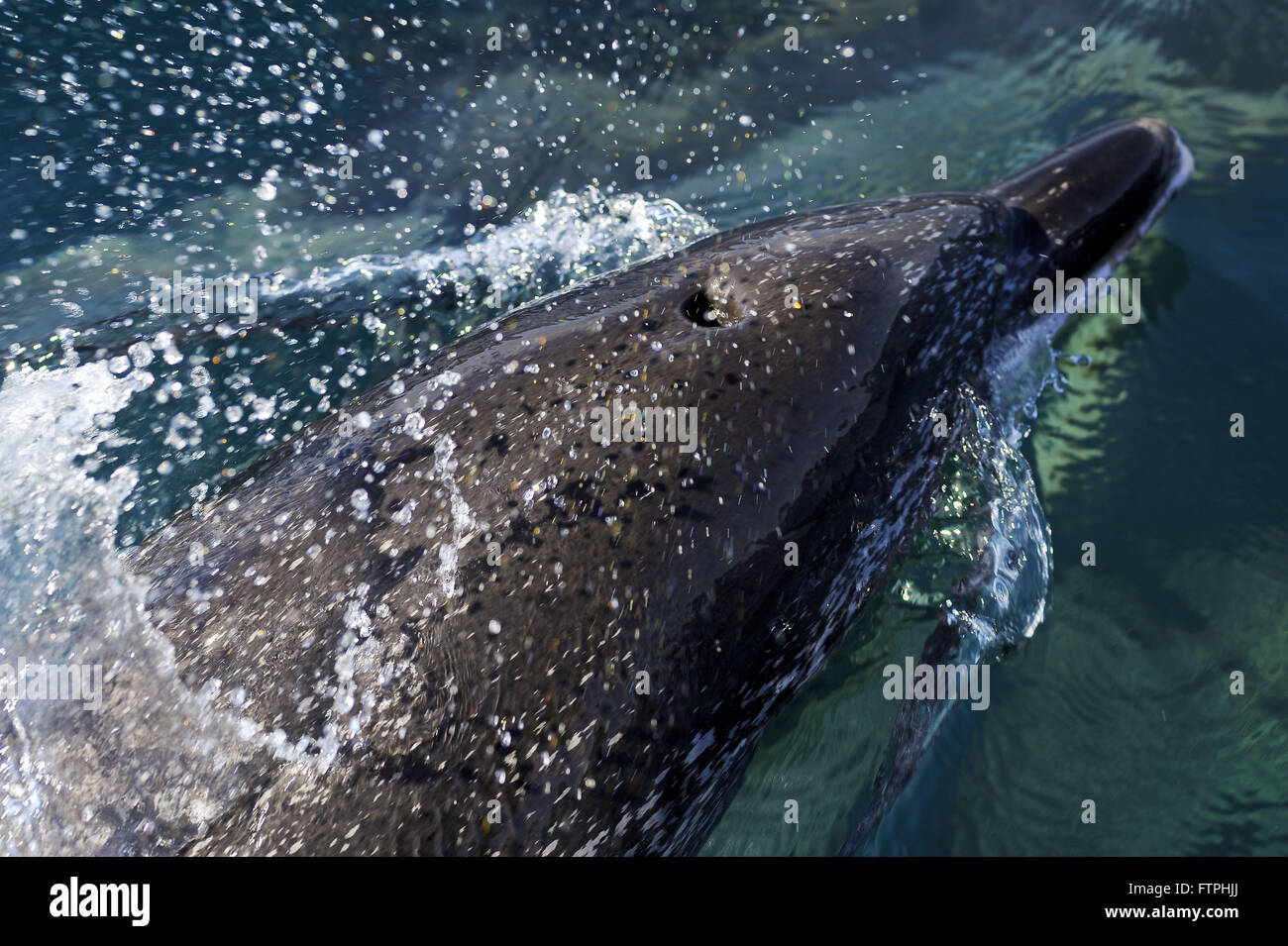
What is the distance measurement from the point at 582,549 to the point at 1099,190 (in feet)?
9.33

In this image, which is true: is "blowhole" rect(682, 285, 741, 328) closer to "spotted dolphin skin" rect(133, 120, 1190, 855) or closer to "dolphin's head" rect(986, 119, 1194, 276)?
"spotted dolphin skin" rect(133, 120, 1190, 855)

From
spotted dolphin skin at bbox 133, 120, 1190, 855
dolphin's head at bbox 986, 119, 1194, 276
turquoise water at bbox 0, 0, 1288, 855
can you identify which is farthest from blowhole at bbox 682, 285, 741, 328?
dolphin's head at bbox 986, 119, 1194, 276

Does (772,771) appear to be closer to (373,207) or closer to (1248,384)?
(1248,384)

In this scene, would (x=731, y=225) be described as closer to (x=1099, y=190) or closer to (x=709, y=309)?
(x=1099, y=190)

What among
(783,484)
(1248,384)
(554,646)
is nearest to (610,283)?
(783,484)

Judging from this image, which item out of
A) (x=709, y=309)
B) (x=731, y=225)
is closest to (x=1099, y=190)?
(x=731, y=225)

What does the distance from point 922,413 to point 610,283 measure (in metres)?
1.10

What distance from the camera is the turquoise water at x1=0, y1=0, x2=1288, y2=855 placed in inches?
128

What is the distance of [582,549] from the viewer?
242 centimetres

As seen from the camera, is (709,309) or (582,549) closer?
(582,549)

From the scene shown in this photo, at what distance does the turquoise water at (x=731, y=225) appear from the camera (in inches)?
128

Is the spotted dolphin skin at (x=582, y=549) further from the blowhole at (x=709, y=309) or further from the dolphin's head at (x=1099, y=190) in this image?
the dolphin's head at (x=1099, y=190)

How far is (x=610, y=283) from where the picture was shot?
3162 millimetres
